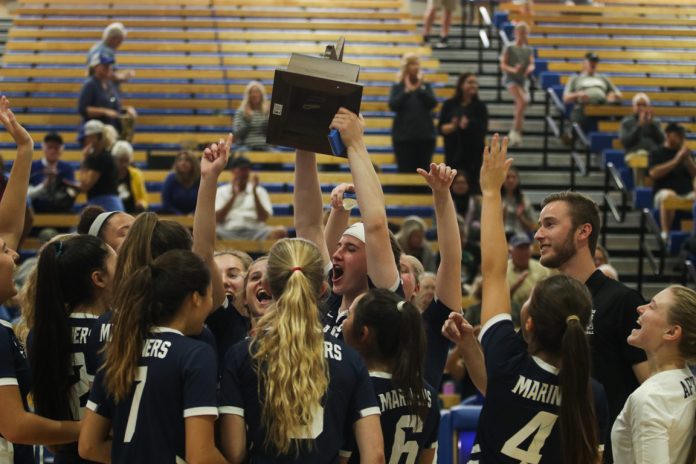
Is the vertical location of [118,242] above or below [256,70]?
below

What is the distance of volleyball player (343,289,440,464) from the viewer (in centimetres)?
363

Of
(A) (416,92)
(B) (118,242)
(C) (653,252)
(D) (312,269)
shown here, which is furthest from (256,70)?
(D) (312,269)

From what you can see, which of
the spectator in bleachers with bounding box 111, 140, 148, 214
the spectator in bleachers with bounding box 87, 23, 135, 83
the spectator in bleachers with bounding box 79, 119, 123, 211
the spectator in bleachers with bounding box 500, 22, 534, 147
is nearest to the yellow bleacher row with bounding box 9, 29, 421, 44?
the spectator in bleachers with bounding box 500, 22, 534, 147

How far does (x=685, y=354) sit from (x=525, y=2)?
14164mm

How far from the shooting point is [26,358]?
3850 mm

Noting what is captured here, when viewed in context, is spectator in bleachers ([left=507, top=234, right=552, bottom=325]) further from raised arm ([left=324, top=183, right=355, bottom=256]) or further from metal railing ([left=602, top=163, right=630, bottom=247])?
raised arm ([left=324, top=183, right=355, bottom=256])

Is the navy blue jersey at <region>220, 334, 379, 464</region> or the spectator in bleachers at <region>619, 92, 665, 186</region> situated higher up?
the spectator in bleachers at <region>619, 92, 665, 186</region>

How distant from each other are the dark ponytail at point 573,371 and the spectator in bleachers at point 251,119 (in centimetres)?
881

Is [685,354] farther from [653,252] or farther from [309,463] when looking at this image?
[653,252]

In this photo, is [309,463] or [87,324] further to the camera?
[87,324]

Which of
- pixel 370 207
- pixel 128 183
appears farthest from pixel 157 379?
pixel 128 183

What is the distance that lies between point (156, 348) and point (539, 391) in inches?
48.5

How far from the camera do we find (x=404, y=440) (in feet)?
12.2

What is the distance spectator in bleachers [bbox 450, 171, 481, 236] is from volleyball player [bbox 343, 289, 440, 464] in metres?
7.02
